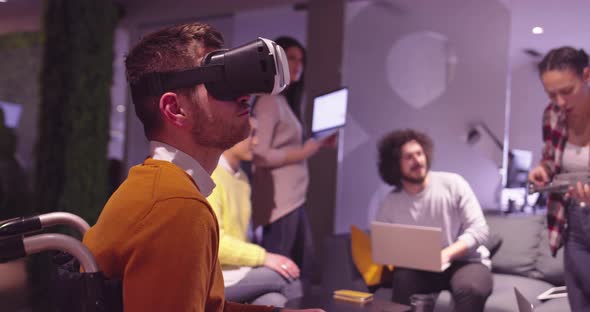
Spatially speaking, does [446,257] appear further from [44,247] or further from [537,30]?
[44,247]

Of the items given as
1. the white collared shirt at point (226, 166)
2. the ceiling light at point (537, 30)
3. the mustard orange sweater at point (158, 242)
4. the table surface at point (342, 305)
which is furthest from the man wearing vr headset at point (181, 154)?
the ceiling light at point (537, 30)

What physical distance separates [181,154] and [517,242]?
2.64 meters

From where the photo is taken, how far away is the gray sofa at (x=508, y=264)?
112 inches

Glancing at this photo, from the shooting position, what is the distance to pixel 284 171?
3.70 metres

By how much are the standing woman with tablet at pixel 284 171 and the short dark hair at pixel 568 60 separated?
1.54m

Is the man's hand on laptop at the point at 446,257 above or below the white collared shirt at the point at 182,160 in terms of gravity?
below

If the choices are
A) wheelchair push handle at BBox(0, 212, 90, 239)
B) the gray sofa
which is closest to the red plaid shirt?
the gray sofa

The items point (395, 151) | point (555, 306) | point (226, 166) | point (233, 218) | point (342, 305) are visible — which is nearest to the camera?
point (342, 305)

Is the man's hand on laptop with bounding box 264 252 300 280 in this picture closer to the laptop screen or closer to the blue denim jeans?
the laptop screen

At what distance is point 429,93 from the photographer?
383cm

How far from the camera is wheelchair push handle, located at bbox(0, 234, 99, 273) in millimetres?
964

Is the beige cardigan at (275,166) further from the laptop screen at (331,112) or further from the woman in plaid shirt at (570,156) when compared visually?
the woman in plaid shirt at (570,156)

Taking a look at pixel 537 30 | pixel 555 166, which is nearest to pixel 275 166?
pixel 555 166

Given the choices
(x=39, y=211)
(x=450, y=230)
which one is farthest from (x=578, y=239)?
(x=39, y=211)
